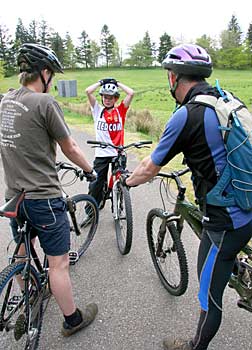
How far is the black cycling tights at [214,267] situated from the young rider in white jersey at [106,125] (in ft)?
8.40

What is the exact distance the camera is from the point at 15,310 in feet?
7.92

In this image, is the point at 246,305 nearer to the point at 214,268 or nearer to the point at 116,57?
the point at 214,268

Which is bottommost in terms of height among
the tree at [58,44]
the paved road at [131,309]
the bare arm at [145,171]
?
the paved road at [131,309]

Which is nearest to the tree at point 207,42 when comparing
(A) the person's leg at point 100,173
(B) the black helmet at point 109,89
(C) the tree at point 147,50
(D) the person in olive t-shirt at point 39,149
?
(C) the tree at point 147,50

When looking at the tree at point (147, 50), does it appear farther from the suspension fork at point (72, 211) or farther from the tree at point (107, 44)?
the suspension fork at point (72, 211)

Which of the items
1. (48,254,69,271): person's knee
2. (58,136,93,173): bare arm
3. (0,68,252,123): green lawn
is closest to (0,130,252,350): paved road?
(48,254,69,271): person's knee

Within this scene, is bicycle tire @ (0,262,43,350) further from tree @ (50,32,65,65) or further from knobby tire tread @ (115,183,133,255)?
tree @ (50,32,65,65)

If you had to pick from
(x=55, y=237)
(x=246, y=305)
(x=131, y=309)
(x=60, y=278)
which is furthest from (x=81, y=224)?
(x=246, y=305)

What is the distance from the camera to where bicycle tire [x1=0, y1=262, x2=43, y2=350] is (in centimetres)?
232

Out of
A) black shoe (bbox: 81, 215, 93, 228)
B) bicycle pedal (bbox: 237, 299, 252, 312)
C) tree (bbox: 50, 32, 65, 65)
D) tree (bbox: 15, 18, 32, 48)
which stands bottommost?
black shoe (bbox: 81, 215, 93, 228)

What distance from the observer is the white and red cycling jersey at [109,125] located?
4.66 meters

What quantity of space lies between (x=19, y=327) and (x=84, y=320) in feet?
2.06

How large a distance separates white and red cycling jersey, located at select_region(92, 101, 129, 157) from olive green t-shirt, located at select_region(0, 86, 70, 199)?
2.26 m

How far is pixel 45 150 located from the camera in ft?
7.58
